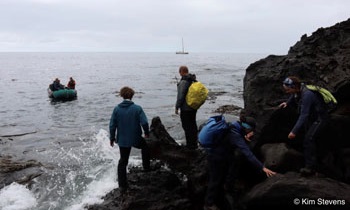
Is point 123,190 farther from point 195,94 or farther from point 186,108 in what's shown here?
point 195,94

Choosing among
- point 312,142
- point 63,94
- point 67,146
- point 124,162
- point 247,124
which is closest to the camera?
point 312,142

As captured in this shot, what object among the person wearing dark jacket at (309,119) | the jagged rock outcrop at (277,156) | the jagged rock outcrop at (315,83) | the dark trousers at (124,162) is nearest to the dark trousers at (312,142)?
the person wearing dark jacket at (309,119)

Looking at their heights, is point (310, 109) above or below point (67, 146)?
above

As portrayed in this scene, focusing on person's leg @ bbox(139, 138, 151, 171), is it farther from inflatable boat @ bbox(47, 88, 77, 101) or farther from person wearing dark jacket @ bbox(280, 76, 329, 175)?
inflatable boat @ bbox(47, 88, 77, 101)

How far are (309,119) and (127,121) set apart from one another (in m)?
4.22

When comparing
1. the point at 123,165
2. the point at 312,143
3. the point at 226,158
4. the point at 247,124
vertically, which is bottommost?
the point at 123,165

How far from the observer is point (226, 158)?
773cm

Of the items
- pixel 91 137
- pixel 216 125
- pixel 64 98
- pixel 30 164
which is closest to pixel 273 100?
pixel 216 125

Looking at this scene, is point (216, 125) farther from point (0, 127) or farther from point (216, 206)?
point (0, 127)

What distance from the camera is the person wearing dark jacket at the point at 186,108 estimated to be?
35.2 ft

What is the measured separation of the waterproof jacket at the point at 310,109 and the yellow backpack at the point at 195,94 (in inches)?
140

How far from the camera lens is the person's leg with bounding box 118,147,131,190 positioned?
9.34 metres

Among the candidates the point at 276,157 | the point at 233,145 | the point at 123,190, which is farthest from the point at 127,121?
the point at 276,157

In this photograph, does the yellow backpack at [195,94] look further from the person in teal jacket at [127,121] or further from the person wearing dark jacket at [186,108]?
the person in teal jacket at [127,121]
